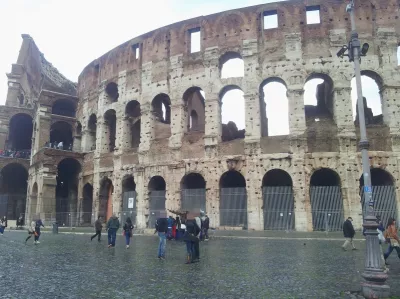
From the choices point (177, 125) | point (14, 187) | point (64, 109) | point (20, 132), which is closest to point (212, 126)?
point (177, 125)

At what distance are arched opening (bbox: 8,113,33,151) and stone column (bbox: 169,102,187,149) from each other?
1793cm

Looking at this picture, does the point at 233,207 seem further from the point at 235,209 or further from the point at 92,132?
the point at 92,132

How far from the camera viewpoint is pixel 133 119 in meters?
24.5

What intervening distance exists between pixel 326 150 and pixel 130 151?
11.8 meters

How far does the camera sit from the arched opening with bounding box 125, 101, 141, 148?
23922 mm

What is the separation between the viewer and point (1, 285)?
219 inches

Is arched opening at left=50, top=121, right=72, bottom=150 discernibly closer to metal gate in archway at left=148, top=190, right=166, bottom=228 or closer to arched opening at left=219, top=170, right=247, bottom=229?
metal gate in archway at left=148, top=190, right=166, bottom=228

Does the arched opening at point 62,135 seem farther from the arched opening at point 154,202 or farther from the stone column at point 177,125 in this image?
the stone column at point 177,125

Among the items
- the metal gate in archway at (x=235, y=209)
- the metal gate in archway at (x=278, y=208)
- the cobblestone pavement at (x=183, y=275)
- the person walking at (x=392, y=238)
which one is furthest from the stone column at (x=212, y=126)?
the person walking at (x=392, y=238)

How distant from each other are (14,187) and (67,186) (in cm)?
732

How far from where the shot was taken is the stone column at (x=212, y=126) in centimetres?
1972

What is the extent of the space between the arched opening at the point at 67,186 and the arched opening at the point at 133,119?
186 inches

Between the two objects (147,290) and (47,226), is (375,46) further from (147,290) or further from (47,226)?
(47,226)

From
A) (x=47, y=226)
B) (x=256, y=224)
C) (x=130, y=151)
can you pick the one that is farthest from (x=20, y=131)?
(x=256, y=224)
